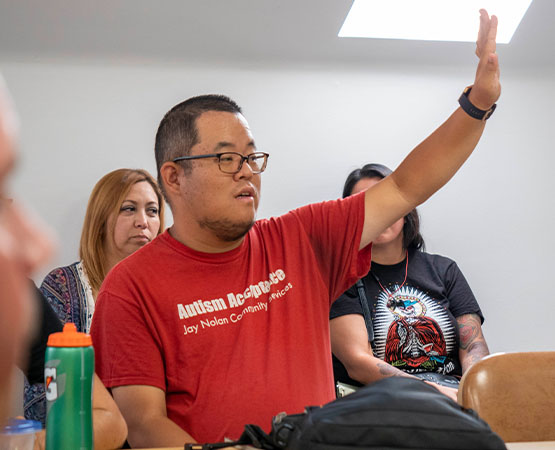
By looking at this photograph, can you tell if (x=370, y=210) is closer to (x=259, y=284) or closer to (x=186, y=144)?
(x=259, y=284)

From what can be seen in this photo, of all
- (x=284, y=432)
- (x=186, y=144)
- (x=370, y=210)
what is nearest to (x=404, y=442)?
(x=284, y=432)

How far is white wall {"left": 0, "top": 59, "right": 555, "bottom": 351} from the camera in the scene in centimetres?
255

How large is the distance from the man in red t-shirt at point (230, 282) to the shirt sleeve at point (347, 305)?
75 cm

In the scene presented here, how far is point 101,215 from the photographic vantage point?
244cm

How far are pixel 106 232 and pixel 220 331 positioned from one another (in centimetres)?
124

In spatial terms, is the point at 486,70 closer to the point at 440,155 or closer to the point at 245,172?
the point at 440,155

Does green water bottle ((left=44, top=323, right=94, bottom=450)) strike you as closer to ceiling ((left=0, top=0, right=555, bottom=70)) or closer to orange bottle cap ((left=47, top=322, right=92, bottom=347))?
orange bottle cap ((left=47, top=322, right=92, bottom=347))

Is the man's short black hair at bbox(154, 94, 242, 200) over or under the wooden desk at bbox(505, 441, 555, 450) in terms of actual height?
over

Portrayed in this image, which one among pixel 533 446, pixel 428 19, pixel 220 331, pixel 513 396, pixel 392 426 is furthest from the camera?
pixel 428 19

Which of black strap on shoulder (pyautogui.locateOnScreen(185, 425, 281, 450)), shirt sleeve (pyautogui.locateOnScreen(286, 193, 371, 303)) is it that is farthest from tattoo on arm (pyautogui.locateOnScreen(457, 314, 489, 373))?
black strap on shoulder (pyautogui.locateOnScreen(185, 425, 281, 450))

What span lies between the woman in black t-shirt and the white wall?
374 millimetres

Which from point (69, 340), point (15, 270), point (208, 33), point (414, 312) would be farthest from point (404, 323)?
point (15, 270)

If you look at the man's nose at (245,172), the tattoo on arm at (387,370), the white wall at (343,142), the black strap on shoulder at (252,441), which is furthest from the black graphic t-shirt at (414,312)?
the black strap on shoulder at (252,441)

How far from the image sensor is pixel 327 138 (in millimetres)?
2773
